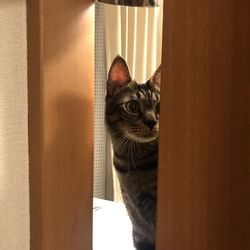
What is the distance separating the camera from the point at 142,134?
933 millimetres

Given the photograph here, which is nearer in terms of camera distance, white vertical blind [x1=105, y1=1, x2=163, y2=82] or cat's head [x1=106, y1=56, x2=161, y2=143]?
cat's head [x1=106, y1=56, x2=161, y2=143]

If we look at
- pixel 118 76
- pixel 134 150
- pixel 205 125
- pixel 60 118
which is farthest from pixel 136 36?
pixel 205 125

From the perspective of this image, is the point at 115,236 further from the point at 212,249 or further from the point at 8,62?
the point at 8,62

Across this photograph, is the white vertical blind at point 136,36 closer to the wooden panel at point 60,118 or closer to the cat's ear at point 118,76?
the cat's ear at point 118,76

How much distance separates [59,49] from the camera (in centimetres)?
59

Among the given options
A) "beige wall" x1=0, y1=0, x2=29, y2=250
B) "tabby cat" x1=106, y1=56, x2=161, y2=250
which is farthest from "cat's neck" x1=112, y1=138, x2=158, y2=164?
"beige wall" x1=0, y1=0, x2=29, y2=250

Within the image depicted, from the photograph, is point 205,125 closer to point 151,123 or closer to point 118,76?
point 151,123

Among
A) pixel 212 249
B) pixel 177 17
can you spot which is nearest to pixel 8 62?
pixel 177 17

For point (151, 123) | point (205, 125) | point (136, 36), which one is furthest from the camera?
point (136, 36)

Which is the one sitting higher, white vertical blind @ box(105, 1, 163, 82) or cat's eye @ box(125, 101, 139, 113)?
white vertical blind @ box(105, 1, 163, 82)

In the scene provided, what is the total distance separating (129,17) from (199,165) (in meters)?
1.57

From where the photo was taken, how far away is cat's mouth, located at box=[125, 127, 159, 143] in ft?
3.01

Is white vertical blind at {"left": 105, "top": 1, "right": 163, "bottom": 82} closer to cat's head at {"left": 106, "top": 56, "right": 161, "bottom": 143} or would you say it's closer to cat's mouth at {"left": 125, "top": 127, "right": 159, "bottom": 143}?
cat's head at {"left": 106, "top": 56, "right": 161, "bottom": 143}

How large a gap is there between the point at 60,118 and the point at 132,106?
395 millimetres
